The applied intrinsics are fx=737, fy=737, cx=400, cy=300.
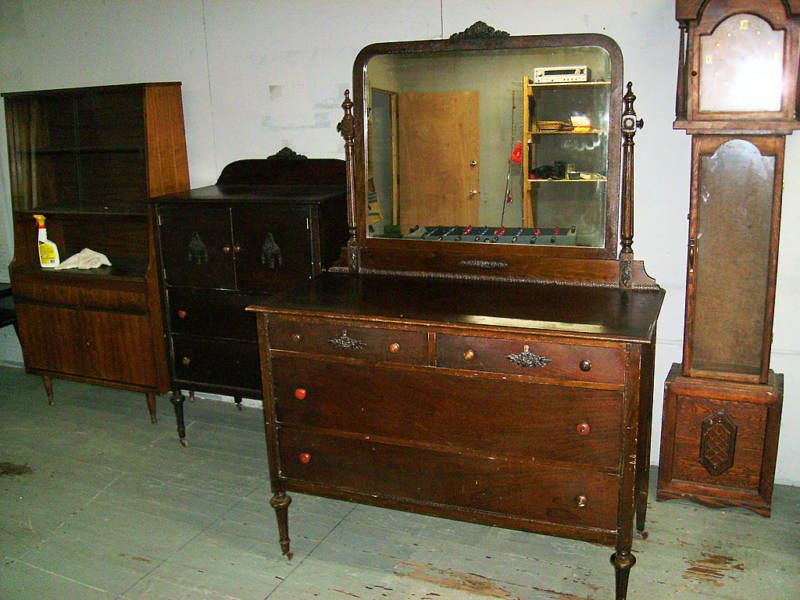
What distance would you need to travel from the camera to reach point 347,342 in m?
2.47

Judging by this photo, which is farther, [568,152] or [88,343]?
[88,343]

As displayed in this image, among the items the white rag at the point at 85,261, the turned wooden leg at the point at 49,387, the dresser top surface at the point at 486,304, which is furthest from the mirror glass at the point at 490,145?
the turned wooden leg at the point at 49,387

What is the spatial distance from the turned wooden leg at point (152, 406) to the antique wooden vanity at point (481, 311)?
143cm

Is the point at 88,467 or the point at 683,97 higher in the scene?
the point at 683,97

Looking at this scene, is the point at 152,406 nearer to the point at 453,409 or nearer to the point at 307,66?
the point at 307,66

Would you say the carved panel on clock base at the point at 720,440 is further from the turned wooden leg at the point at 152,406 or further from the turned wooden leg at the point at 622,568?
the turned wooden leg at the point at 152,406

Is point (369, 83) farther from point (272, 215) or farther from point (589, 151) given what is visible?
point (589, 151)

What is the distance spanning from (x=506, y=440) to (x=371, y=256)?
1031 mm

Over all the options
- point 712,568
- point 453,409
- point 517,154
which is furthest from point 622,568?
point 517,154

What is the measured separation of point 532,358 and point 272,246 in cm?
141

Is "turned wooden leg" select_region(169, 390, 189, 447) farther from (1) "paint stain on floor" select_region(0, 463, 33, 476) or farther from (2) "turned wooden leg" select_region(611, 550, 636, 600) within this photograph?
(2) "turned wooden leg" select_region(611, 550, 636, 600)

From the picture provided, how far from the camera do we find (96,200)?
424 cm

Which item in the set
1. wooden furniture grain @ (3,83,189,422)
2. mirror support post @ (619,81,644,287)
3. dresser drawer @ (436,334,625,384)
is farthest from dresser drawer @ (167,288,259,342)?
mirror support post @ (619,81,644,287)

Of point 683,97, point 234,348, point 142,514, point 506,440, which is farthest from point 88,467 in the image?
point 683,97
